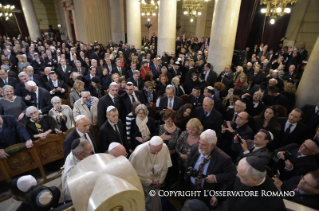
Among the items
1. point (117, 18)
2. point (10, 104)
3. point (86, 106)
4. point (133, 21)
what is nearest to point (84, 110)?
point (86, 106)

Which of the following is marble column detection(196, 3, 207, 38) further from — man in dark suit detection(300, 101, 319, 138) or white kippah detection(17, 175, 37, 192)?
white kippah detection(17, 175, 37, 192)

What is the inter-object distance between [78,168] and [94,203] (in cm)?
35

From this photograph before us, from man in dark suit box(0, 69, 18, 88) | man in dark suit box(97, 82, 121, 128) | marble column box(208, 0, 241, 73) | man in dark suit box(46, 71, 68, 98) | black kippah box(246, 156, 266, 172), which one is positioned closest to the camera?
black kippah box(246, 156, 266, 172)

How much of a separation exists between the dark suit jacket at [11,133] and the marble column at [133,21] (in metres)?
9.99

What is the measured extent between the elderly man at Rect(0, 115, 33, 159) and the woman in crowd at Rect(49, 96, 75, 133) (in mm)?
558

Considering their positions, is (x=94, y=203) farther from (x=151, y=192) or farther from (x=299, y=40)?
(x=299, y=40)

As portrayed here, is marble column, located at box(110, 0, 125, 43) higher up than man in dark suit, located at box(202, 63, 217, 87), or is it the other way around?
marble column, located at box(110, 0, 125, 43)

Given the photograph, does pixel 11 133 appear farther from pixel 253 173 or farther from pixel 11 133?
pixel 253 173

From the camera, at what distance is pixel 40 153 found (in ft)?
11.1

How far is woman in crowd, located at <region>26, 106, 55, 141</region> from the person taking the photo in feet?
10.9

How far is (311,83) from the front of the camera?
194 inches

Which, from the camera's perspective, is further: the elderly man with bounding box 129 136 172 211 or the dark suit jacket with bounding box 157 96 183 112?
the dark suit jacket with bounding box 157 96 183 112

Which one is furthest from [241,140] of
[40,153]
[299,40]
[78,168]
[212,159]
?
[299,40]

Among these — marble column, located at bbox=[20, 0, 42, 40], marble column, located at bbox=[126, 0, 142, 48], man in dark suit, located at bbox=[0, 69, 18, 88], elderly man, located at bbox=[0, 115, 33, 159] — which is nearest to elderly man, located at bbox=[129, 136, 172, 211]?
elderly man, located at bbox=[0, 115, 33, 159]
